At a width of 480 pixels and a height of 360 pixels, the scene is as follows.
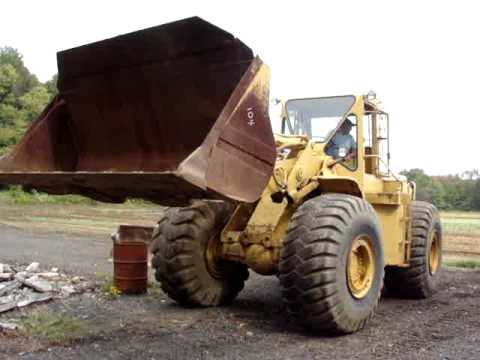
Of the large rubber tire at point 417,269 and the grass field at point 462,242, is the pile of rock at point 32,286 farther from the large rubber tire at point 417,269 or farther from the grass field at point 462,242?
the grass field at point 462,242

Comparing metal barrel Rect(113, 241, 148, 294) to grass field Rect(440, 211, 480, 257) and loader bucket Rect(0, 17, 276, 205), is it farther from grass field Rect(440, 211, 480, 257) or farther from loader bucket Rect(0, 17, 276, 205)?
grass field Rect(440, 211, 480, 257)

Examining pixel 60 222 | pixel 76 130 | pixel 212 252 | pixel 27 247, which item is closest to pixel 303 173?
pixel 212 252

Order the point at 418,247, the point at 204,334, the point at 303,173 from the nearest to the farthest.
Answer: the point at 204,334, the point at 303,173, the point at 418,247

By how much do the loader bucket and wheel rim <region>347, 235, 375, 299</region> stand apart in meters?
1.57

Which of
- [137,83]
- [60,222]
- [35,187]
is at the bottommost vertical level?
[60,222]

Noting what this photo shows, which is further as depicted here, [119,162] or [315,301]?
[119,162]

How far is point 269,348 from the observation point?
237 inches

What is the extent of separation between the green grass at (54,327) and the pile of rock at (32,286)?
51 cm

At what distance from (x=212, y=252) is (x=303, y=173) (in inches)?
55.0

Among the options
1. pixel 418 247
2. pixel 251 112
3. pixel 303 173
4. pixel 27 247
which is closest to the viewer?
pixel 251 112

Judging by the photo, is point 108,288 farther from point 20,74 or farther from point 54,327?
point 20,74

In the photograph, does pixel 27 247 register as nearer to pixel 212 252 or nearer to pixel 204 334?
pixel 212 252

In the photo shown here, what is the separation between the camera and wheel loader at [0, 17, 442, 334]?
5633mm

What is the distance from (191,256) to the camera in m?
7.55
